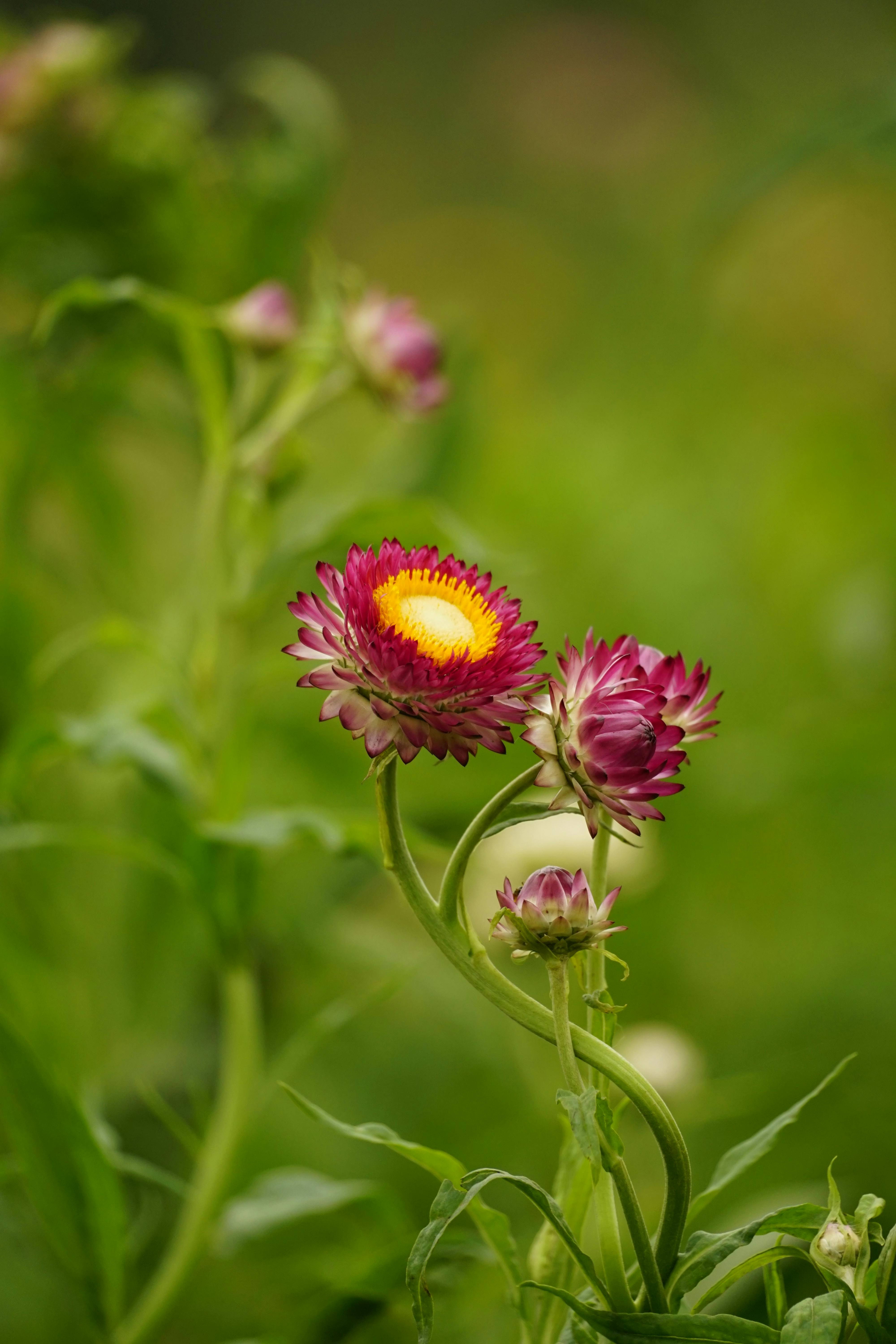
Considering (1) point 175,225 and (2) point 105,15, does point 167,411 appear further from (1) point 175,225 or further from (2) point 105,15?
(2) point 105,15

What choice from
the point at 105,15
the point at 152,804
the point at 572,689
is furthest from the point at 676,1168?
the point at 105,15

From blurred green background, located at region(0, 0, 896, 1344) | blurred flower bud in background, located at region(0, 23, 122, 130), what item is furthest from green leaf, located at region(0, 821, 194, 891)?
blurred flower bud in background, located at region(0, 23, 122, 130)

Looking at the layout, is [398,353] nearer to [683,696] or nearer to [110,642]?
[110,642]

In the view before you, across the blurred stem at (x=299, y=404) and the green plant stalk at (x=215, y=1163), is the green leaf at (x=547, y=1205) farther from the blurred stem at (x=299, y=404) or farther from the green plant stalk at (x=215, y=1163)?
the blurred stem at (x=299, y=404)

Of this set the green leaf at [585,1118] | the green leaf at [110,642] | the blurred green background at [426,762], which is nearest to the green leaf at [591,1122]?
the green leaf at [585,1118]

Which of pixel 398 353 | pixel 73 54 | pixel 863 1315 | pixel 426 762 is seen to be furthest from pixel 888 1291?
pixel 73 54

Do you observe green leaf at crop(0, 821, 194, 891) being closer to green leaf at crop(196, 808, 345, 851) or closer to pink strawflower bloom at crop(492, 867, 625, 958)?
green leaf at crop(196, 808, 345, 851)
